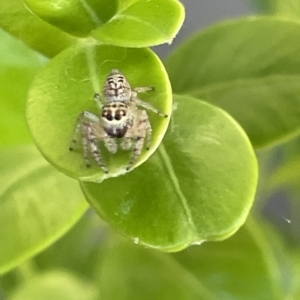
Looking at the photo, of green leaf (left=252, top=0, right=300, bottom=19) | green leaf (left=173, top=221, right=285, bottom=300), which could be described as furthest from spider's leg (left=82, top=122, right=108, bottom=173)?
green leaf (left=252, top=0, right=300, bottom=19)

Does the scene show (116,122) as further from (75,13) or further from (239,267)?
(239,267)

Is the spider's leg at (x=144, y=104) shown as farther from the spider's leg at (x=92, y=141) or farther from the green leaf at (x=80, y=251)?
the green leaf at (x=80, y=251)

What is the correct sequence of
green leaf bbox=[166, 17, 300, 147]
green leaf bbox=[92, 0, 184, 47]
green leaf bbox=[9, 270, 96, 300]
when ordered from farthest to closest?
green leaf bbox=[9, 270, 96, 300], green leaf bbox=[166, 17, 300, 147], green leaf bbox=[92, 0, 184, 47]

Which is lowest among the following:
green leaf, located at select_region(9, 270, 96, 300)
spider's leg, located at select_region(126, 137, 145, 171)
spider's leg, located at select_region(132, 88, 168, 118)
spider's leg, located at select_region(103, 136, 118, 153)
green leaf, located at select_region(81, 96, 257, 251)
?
green leaf, located at select_region(9, 270, 96, 300)

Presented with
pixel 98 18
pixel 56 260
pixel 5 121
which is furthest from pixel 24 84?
pixel 56 260

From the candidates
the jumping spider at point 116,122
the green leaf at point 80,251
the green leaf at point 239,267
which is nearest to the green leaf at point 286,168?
the green leaf at point 239,267

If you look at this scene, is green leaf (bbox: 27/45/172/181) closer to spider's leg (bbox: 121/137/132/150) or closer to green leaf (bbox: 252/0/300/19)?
spider's leg (bbox: 121/137/132/150)

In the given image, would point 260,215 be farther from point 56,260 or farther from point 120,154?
point 120,154
